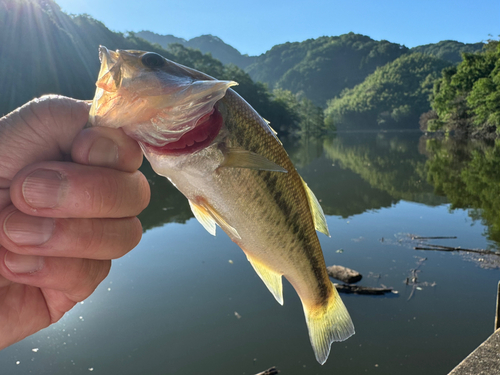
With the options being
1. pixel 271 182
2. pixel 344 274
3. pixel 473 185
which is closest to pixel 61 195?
pixel 271 182

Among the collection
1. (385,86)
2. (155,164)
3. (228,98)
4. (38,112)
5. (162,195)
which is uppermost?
(385,86)

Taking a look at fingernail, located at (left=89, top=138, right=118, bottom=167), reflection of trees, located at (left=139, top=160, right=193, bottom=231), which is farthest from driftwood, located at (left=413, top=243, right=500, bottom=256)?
fingernail, located at (left=89, top=138, right=118, bottom=167)

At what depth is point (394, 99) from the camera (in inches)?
5950

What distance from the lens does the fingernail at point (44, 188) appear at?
1551mm

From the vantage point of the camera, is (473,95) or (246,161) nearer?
(246,161)

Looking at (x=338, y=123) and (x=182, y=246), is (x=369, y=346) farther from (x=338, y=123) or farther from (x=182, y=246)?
(x=338, y=123)

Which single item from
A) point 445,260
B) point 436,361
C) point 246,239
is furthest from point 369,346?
point 246,239

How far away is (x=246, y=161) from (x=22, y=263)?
4.31 ft

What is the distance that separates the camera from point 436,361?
646 centimetres

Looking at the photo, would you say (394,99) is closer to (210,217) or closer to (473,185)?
(473,185)

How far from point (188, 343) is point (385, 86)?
17359 centimetres

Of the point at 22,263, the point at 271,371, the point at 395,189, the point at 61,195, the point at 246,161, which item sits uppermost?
the point at 246,161

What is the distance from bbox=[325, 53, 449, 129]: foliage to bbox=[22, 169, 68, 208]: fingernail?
146 m

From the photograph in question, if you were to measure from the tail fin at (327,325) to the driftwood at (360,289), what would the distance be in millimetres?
6503
